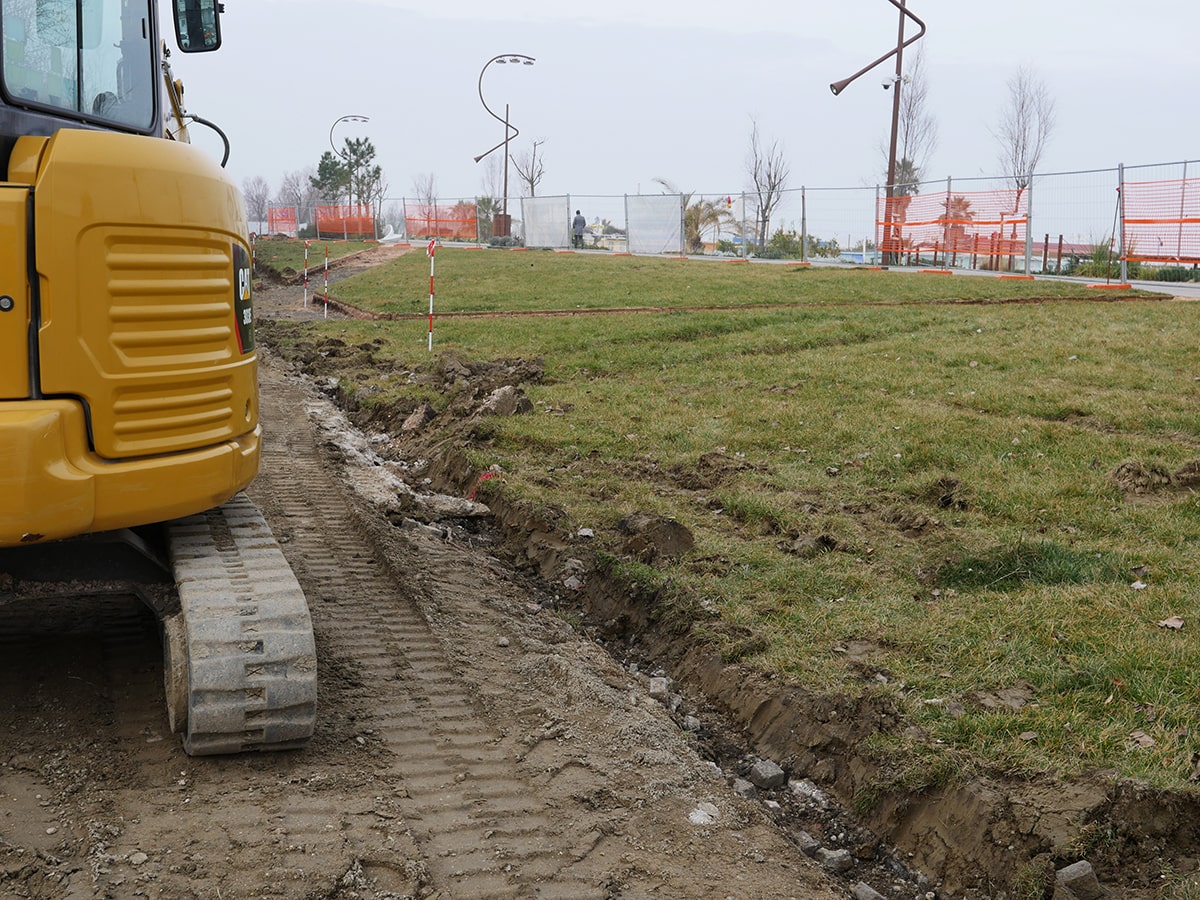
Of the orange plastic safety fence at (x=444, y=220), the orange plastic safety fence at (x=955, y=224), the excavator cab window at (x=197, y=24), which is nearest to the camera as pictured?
the excavator cab window at (x=197, y=24)

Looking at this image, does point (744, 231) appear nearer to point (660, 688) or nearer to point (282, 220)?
point (660, 688)

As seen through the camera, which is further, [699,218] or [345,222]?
[345,222]

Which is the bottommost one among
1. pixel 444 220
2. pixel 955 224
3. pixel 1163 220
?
pixel 1163 220

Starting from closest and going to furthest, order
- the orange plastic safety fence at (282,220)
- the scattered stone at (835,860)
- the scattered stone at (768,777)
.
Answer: the scattered stone at (835,860) → the scattered stone at (768,777) → the orange plastic safety fence at (282,220)

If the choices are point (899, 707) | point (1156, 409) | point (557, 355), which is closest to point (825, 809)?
point (899, 707)

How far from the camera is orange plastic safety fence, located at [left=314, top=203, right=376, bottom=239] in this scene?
2048 inches

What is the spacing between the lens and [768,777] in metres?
4.51

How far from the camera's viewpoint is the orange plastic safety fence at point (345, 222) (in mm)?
52031

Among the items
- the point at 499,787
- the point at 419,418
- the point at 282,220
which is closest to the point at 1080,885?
the point at 499,787

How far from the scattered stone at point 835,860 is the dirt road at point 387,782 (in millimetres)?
130

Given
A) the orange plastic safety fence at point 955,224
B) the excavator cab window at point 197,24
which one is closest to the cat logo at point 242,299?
A: the excavator cab window at point 197,24

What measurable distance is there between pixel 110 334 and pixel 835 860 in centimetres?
326

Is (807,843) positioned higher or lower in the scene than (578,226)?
lower

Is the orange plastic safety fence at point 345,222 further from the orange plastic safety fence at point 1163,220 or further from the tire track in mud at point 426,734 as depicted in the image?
the tire track in mud at point 426,734
